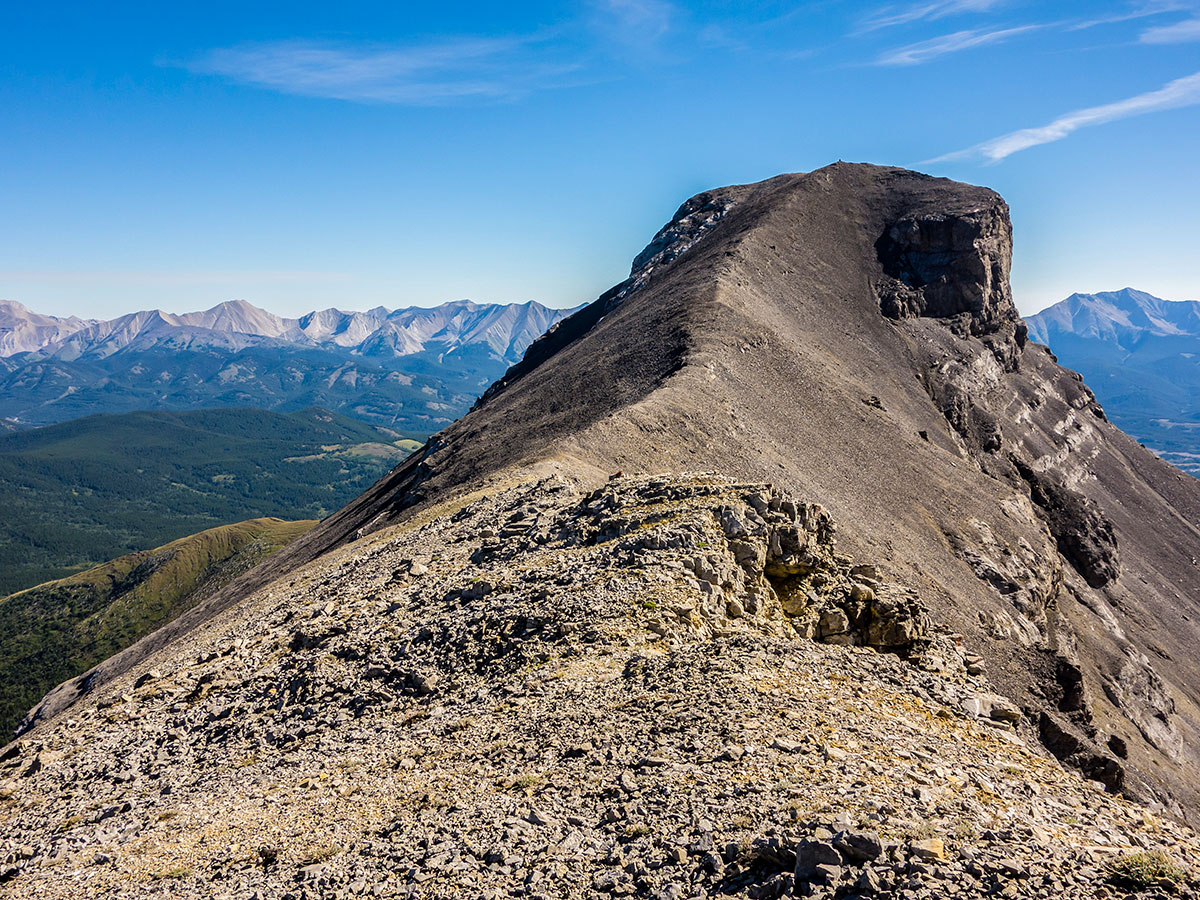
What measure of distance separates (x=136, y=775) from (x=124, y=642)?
179945mm

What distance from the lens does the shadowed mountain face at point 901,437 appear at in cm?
5634

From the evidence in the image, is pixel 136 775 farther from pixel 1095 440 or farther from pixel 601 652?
pixel 1095 440

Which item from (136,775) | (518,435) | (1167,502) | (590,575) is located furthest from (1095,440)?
(136,775)

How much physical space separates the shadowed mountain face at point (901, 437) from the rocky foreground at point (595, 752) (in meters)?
19.1

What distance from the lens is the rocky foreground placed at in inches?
513

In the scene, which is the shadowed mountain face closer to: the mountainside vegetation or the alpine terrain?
the alpine terrain

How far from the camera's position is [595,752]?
16547 millimetres

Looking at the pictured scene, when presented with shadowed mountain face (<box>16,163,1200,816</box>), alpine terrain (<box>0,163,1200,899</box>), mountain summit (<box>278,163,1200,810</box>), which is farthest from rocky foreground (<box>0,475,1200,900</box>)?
mountain summit (<box>278,163,1200,810</box>)

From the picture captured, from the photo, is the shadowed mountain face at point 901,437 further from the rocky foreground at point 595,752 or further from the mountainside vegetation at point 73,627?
the mountainside vegetation at point 73,627

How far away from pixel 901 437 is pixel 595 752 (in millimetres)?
71175

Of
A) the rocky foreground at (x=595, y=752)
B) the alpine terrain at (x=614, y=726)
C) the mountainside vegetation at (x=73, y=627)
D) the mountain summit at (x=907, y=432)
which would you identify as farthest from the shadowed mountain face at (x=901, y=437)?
the mountainside vegetation at (x=73, y=627)

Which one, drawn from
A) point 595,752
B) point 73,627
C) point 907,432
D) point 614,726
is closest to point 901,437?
point 907,432

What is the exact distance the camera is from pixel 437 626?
2383 cm

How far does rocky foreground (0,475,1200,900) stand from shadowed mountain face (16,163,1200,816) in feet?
62.5
